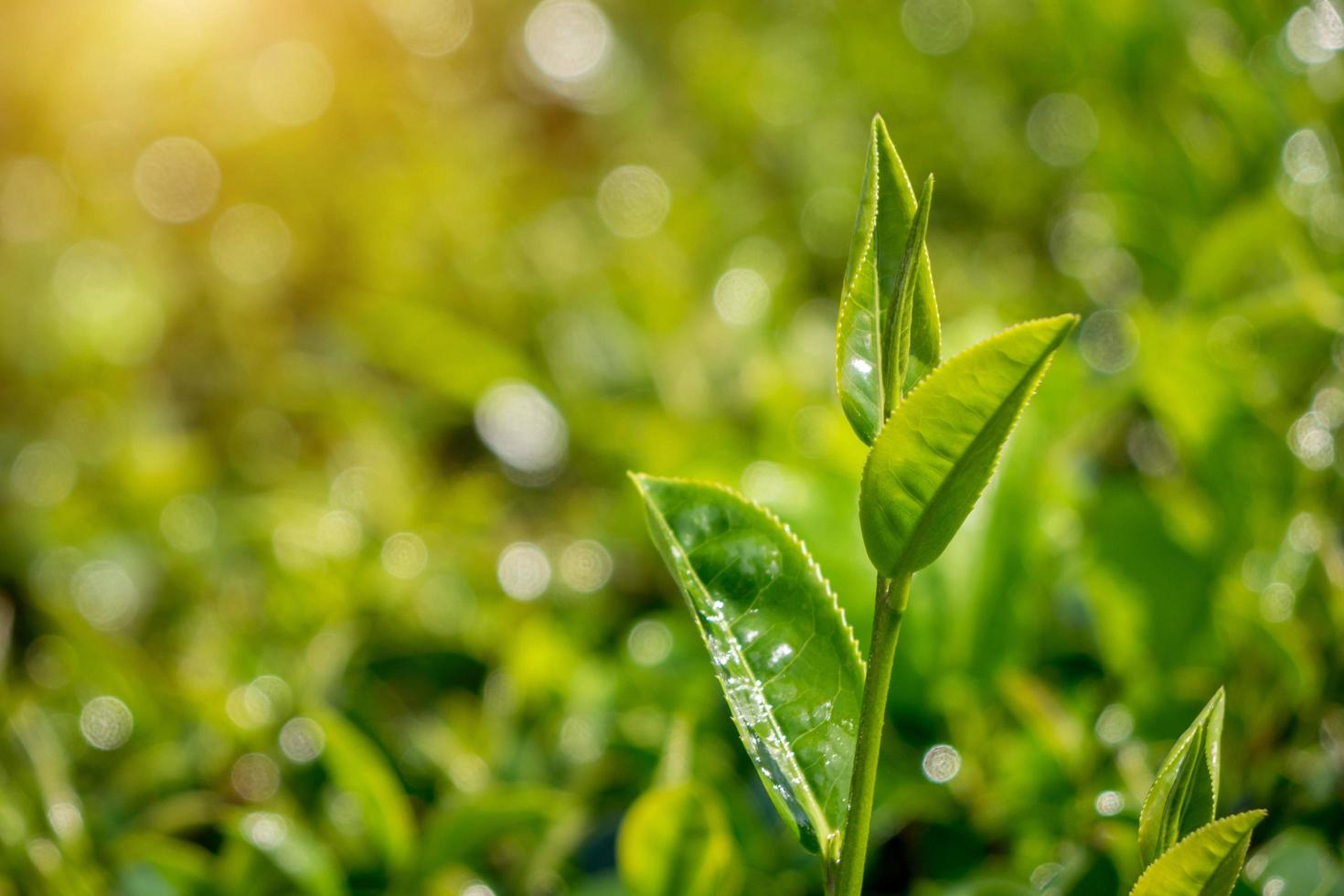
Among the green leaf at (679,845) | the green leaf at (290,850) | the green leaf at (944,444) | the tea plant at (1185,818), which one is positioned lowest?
the green leaf at (290,850)

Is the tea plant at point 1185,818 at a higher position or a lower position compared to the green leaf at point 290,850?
higher

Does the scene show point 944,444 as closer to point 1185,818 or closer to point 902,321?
point 902,321

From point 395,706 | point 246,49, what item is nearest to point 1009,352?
point 395,706

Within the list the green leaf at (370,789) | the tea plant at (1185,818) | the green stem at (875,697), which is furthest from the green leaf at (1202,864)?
the green leaf at (370,789)

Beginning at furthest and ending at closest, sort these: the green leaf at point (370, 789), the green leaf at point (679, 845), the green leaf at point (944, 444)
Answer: the green leaf at point (370, 789) < the green leaf at point (679, 845) < the green leaf at point (944, 444)

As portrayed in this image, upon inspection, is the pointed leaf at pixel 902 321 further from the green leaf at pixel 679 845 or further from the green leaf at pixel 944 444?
the green leaf at pixel 679 845

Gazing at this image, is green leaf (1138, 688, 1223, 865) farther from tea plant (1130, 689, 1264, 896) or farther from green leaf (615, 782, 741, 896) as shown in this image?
green leaf (615, 782, 741, 896)
